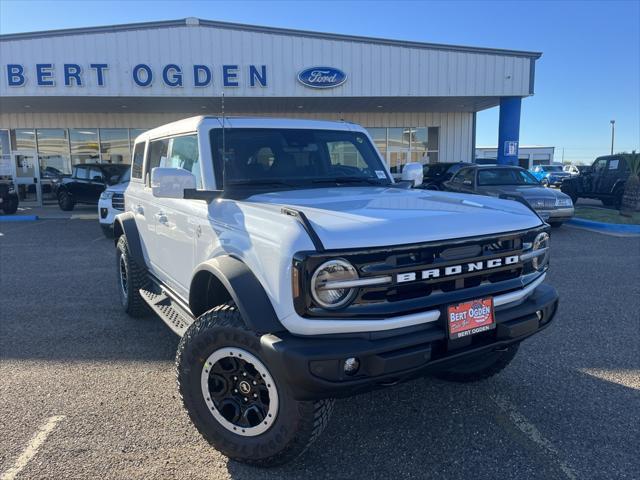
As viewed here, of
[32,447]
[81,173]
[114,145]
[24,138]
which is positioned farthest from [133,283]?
[24,138]

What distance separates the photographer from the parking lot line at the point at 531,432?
8.45 ft

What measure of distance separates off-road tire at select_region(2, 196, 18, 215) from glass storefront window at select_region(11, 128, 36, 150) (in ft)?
18.2

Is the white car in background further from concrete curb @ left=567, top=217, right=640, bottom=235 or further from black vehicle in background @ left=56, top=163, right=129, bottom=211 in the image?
concrete curb @ left=567, top=217, right=640, bottom=235

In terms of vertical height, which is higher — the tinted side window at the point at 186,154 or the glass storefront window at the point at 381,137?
the glass storefront window at the point at 381,137

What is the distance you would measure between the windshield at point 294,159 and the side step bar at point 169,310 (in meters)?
1.03

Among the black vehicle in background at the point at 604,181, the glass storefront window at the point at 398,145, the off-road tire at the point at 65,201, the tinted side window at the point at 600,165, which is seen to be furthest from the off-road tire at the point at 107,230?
the tinted side window at the point at 600,165

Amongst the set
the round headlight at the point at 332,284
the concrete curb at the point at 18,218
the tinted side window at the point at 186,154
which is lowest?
the concrete curb at the point at 18,218

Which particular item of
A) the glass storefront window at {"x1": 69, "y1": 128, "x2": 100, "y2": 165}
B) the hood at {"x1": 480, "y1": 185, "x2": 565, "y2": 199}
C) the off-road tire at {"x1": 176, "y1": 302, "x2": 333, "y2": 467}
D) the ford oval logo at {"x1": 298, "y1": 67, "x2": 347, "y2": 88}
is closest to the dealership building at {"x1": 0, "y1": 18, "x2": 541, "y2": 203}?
the ford oval logo at {"x1": 298, "y1": 67, "x2": 347, "y2": 88}

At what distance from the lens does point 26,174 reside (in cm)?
2038

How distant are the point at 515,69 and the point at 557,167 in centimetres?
2592

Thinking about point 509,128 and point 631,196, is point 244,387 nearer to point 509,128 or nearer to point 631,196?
point 631,196

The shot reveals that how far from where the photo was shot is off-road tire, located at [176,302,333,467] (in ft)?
7.68

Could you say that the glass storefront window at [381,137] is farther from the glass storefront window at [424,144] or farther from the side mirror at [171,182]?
the side mirror at [171,182]

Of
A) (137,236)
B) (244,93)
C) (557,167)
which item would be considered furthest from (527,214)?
(557,167)
